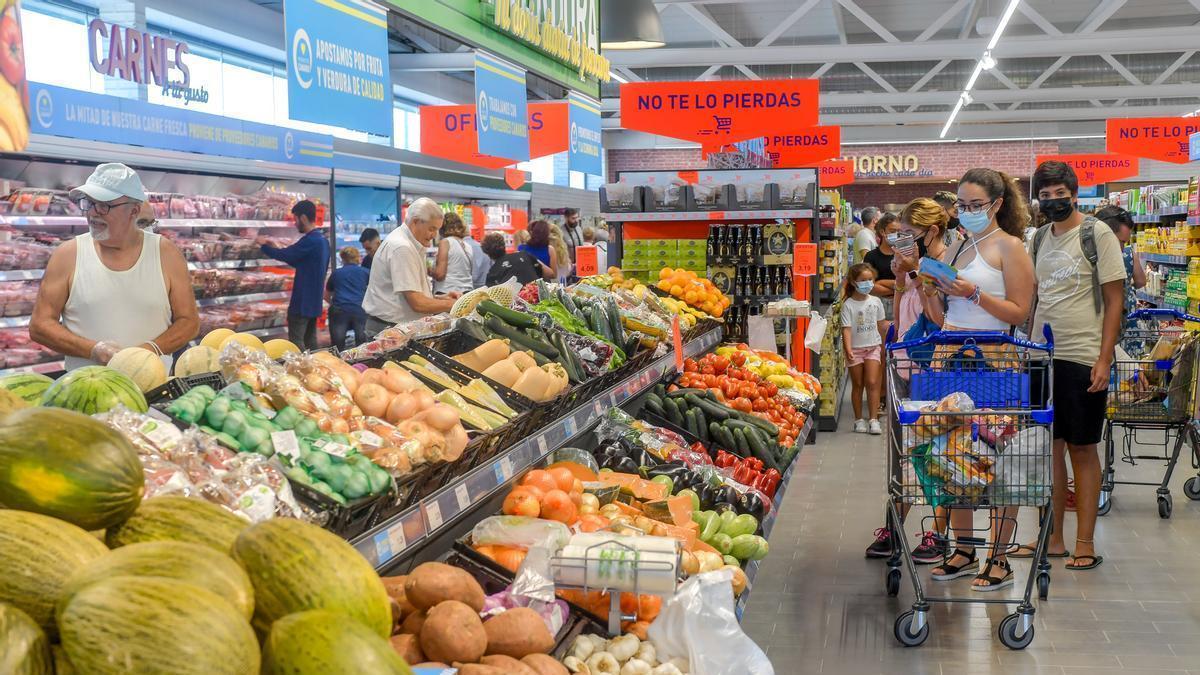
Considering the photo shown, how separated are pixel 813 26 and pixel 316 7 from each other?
14.1m

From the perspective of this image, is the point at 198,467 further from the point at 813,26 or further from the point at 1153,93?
the point at 1153,93

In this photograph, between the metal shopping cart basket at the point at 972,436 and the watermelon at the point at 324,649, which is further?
the metal shopping cart basket at the point at 972,436

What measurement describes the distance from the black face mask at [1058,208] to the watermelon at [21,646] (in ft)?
15.3

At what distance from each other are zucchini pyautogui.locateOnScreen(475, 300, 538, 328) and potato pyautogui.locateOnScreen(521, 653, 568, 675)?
2.40 metres

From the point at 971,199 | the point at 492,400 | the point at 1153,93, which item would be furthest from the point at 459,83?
the point at 492,400

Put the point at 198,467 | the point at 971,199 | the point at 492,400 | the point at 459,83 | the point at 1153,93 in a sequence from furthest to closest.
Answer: the point at 1153,93, the point at 459,83, the point at 971,199, the point at 492,400, the point at 198,467

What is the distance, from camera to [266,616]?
1390 millimetres

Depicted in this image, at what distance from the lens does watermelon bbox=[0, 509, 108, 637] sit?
127 cm

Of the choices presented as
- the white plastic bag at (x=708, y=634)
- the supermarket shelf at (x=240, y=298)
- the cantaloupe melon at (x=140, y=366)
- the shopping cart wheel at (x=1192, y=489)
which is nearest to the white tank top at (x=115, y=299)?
the cantaloupe melon at (x=140, y=366)

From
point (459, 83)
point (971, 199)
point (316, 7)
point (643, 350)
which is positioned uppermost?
point (459, 83)

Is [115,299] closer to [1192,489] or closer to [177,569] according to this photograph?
[177,569]

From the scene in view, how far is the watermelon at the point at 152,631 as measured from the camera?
1129 mm

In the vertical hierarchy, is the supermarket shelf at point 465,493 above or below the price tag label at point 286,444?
below

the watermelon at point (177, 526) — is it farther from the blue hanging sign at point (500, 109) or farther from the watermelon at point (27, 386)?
the blue hanging sign at point (500, 109)
